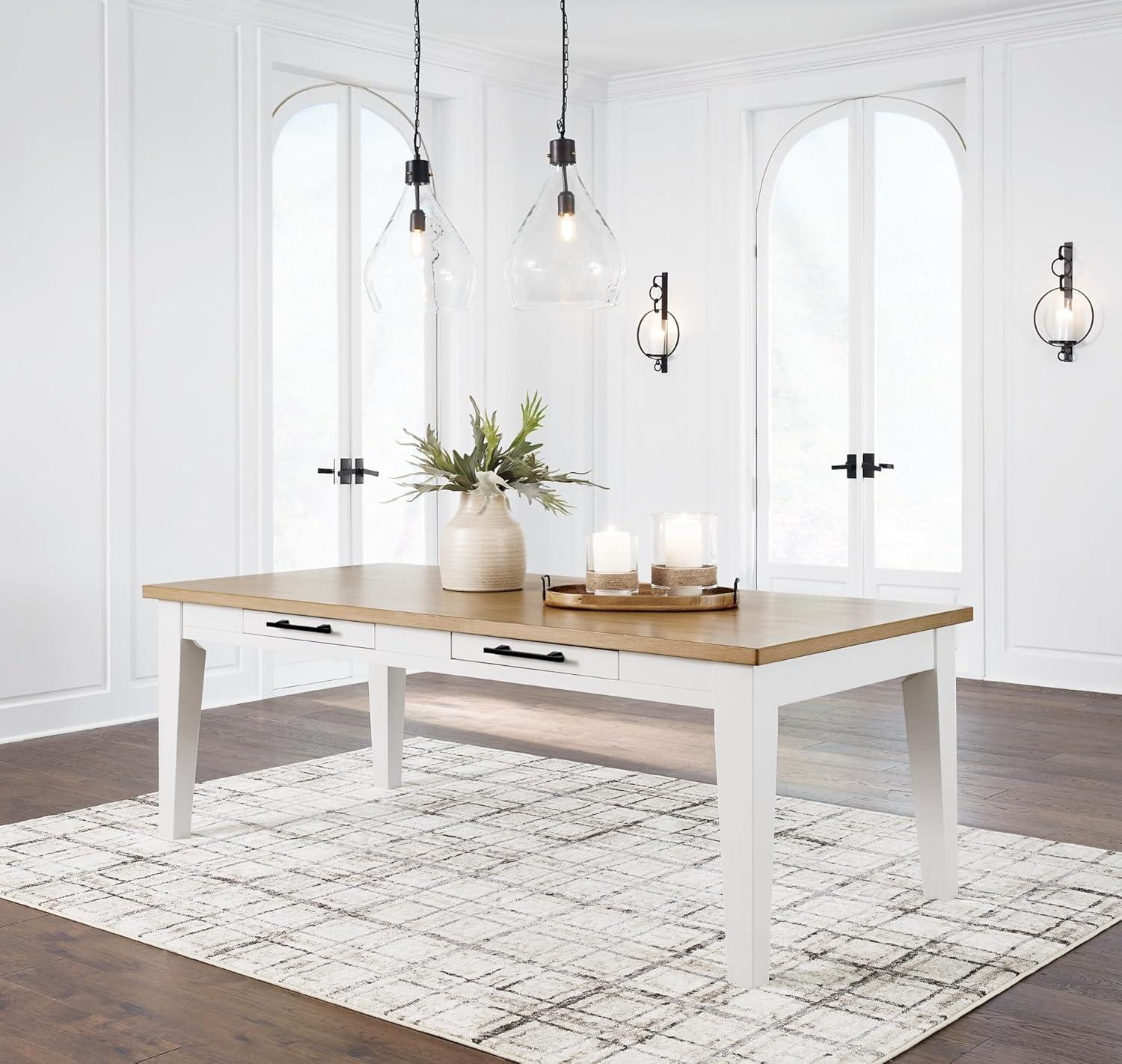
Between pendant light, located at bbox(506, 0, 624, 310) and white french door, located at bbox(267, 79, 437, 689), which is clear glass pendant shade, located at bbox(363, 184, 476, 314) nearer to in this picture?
pendant light, located at bbox(506, 0, 624, 310)

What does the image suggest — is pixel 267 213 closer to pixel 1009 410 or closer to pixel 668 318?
pixel 668 318

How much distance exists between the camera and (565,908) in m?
3.21

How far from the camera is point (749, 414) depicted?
7082mm

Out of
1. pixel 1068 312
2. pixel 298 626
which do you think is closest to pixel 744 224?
pixel 1068 312

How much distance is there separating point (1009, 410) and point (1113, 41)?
1.57 meters

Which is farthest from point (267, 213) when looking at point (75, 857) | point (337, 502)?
point (75, 857)

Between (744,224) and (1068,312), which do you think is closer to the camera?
(1068,312)

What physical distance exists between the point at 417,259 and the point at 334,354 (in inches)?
114

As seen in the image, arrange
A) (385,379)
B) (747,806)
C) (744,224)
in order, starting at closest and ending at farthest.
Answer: (747,806) < (385,379) < (744,224)

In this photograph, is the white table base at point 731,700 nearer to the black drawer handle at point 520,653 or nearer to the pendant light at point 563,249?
the black drawer handle at point 520,653

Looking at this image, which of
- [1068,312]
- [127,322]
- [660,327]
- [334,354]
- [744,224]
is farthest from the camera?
[660,327]

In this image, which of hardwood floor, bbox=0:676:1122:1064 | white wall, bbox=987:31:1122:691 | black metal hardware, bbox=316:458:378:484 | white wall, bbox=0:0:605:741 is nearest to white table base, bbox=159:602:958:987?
hardwood floor, bbox=0:676:1122:1064

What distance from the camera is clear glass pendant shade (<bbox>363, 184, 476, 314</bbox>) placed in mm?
3430

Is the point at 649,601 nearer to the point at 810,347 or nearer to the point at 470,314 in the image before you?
the point at 470,314
